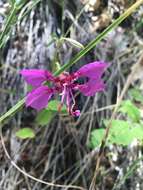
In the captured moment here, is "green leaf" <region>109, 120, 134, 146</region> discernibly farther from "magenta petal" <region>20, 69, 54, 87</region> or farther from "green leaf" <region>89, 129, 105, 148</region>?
"magenta petal" <region>20, 69, 54, 87</region>

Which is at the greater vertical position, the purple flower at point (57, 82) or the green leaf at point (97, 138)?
the purple flower at point (57, 82)

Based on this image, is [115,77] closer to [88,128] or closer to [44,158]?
[88,128]

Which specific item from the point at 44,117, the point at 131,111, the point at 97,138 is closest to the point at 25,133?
the point at 44,117

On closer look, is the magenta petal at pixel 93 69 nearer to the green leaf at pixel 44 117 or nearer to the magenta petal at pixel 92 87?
the magenta petal at pixel 92 87

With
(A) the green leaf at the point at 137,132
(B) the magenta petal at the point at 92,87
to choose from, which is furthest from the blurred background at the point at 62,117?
(B) the magenta petal at the point at 92,87

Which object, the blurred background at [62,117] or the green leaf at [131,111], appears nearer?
the green leaf at [131,111]

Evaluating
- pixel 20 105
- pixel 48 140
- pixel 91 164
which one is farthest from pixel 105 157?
pixel 20 105

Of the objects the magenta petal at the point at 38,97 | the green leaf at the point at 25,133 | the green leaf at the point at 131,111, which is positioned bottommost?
the green leaf at the point at 25,133
